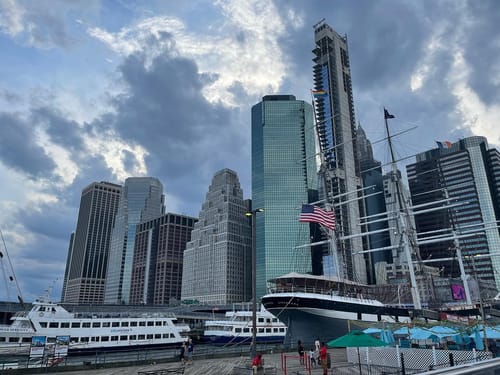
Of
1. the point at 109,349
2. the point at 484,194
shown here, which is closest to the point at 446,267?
the point at 484,194

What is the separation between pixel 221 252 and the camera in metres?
180

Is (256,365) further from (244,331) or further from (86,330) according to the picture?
(244,331)

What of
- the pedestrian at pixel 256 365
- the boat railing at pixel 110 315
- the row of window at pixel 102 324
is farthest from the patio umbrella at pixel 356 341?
the boat railing at pixel 110 315

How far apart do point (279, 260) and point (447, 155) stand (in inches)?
3815

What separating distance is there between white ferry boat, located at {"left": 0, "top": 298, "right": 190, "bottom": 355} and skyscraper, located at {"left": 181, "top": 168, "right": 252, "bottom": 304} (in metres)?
118

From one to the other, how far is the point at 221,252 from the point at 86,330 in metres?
134

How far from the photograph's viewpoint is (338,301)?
40.9 meters

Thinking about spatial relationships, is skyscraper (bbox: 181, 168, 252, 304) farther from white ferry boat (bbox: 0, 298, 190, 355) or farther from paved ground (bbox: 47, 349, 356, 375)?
paved ground (bbox: 47, 349, 356, 375)

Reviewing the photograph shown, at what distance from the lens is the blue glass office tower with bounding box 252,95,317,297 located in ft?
525

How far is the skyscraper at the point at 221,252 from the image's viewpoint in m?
176

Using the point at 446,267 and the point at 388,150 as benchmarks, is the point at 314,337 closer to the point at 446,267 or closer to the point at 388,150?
the point at 388,150

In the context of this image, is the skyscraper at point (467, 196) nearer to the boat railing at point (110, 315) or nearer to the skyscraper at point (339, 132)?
the skyscraper at point (339, 132)

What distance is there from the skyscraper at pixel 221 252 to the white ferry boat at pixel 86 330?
118 m

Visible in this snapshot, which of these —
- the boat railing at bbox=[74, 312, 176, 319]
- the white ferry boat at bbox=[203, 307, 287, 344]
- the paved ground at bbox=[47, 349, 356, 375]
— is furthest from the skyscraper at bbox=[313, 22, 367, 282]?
the paved ground at bbox=[47, 349, 356, 375]
